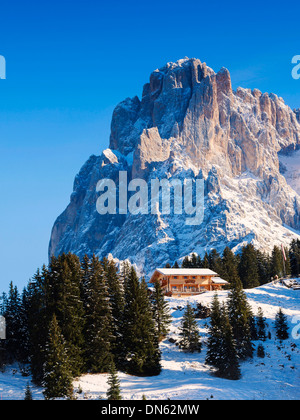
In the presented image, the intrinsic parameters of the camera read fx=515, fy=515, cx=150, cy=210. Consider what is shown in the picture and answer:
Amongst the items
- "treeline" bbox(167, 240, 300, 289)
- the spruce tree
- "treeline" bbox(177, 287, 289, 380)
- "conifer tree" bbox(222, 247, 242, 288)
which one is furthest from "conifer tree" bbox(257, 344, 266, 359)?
"treeline" bbox(167, 240, 300, 289)

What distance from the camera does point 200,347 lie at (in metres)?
66.1

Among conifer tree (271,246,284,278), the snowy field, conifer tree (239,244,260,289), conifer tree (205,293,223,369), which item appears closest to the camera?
the snowy field

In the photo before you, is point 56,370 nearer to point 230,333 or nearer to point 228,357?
point 228,357

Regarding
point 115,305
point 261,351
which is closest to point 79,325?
→ point 115,305

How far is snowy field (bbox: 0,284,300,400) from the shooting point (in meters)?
47.9

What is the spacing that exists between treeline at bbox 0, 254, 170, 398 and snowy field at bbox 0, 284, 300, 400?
225 centimetres

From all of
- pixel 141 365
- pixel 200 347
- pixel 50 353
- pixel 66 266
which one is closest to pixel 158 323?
pixel 200 347

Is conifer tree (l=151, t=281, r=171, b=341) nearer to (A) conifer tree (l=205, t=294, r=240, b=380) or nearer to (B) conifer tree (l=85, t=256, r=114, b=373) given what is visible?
(A) conifer tree (l=205, t=294, r=240, b=380)

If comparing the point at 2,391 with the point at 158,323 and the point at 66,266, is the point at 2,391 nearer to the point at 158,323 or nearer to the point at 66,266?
the point at 66,266

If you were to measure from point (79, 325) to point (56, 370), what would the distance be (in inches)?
367

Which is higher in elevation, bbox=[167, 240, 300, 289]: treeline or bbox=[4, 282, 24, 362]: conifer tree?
bbox=[167, 240, 300, 289]: treeline

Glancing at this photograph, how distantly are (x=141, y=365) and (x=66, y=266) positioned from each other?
13.8m

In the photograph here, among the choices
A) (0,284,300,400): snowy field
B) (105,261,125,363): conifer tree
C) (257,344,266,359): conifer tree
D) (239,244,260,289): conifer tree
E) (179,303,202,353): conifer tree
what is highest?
(239,244,260,289): conifer tree

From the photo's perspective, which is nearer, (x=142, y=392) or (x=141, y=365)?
(x=142, y=392)
